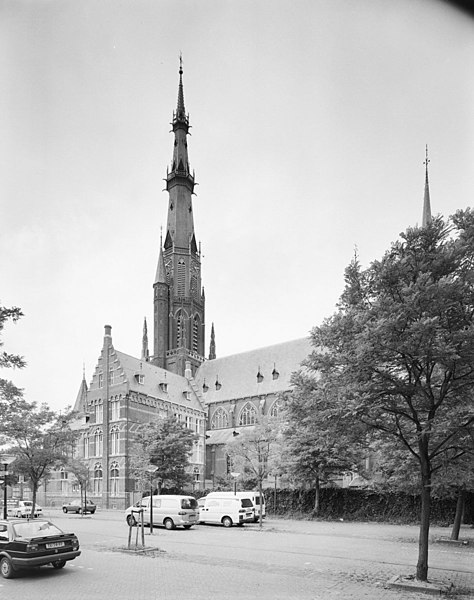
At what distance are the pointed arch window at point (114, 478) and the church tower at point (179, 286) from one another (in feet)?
75.4

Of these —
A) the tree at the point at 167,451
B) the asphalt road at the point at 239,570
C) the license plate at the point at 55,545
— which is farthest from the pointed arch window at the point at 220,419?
the license plate at the point at 55,545

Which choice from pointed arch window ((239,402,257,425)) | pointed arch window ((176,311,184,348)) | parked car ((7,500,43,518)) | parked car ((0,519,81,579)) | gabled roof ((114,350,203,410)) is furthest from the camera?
pointed arch window ((176,311,184,348))

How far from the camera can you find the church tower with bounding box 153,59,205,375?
252ft

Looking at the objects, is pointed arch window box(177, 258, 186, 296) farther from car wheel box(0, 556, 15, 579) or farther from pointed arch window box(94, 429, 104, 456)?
car wheel box(0, 556, 15, 579)

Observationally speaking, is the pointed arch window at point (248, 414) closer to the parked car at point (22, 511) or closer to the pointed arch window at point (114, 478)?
the pointed arch window at point (114, 478)

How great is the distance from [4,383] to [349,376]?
11.0 metres

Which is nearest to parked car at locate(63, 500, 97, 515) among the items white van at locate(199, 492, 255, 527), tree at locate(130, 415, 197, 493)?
tree at locate(130, 415, 197, 493)

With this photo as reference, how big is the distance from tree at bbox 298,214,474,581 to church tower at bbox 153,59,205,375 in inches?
2456

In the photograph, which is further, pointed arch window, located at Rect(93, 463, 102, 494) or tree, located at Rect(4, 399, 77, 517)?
pointed arch window, located at Rect(93, 463, 102, 494)

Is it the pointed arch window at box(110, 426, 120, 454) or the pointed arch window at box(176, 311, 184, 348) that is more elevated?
the pointed arch window at box(176, 311, 184, 348)

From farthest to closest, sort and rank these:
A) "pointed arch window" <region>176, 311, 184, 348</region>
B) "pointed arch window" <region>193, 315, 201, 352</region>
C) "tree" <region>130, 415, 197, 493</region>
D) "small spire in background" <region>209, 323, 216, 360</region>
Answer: "small spire in background" <region>209, 323, 216, 360</region>, "pointed arch window" <region>193, 315, 201, 352</region>, "pointed arch window" <region>176, 311, 184, 348</region>, "tree" <region>130, 415, 197, 493</region>

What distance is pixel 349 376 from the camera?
12523 millimetres

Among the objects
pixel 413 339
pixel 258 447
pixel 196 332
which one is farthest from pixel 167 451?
pixel 196 332

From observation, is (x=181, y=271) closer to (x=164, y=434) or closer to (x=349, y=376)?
(x=164, y=434)
